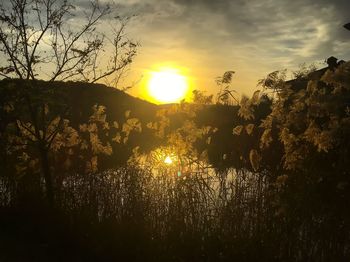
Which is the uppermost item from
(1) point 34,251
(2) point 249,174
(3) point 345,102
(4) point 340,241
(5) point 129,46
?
(5) point 129,46

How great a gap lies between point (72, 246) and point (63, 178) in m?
1.85

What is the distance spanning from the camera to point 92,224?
9070mm

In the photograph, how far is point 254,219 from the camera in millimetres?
7871

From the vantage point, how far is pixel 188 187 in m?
8.62

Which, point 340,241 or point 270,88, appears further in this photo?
point 270,88

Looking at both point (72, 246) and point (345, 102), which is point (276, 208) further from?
point (72, 246)

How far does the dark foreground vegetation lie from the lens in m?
6.04

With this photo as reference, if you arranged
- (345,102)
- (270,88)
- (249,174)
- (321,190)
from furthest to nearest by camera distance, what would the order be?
(249,174) → (270,88) → (321,190) → (345,102)

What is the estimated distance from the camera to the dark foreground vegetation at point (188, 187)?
6041mm

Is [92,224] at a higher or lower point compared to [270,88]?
lower

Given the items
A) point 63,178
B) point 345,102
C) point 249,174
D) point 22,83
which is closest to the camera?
point 345,102

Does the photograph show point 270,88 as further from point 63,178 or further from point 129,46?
point 63,178

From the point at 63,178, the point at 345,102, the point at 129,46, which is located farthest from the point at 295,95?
the point at 63,178

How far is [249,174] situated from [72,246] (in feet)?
10.9
